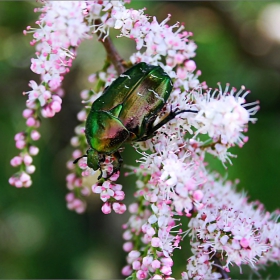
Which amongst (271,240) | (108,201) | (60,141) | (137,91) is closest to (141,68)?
(137,91)

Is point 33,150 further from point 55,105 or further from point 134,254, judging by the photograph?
point 134,254

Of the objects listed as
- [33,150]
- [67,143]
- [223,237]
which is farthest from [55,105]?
[67,143]

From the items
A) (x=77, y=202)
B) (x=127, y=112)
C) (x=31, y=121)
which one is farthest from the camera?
(x=77, y=202)

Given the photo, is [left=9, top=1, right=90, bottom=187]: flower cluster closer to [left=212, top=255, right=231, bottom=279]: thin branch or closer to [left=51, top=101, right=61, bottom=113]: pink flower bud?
[left=51, top=101, right=61, bottom=113]: pink flower bud

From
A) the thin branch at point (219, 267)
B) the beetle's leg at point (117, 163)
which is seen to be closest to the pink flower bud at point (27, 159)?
the beetle's leg at point (117, 163)

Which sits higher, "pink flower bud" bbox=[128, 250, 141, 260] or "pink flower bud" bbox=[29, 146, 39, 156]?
"pink flower bud" bbox=[128, 250, 141, 260]

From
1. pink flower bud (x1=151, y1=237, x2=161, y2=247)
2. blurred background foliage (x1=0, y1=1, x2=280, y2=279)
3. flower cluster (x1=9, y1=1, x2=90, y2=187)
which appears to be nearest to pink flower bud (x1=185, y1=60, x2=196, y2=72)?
flower cluster (x1=9, y1=1, x2=90, y2=187)

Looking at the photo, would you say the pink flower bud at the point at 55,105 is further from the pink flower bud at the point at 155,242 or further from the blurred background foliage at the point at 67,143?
the blurred background foliage at the point at 67,143

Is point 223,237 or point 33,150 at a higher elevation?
point 223,237
